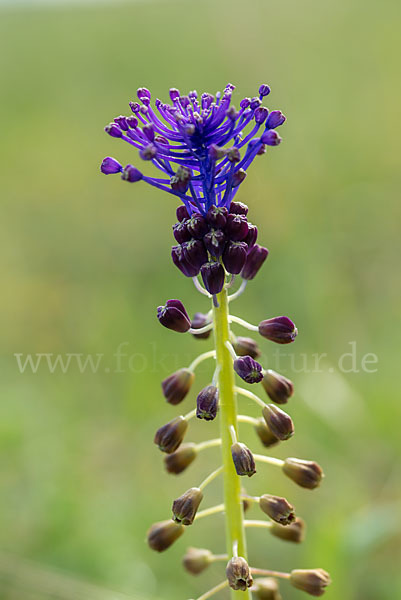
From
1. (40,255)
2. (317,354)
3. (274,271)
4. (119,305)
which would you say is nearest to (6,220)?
(40,255)

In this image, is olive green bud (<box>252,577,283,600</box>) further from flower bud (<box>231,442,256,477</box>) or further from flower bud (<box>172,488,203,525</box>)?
flower bud (<box>231,442,256,477</box>)

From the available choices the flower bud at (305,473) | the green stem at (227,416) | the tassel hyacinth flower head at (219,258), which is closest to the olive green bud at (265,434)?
the tassel hyacinth flower head at (219,258)

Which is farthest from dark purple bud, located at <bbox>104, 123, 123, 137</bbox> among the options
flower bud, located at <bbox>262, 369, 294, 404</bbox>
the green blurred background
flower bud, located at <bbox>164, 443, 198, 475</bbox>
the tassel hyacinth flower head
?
the green blurred background

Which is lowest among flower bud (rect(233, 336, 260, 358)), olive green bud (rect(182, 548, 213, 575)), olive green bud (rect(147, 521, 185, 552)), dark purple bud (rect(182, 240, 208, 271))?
olive green bud (rect(182, 548, 213, 575))

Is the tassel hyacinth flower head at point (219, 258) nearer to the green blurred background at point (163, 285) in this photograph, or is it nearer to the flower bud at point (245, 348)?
the flower bud at point (245, 348)

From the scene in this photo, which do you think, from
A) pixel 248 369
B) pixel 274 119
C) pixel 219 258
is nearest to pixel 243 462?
pixel 248 369
